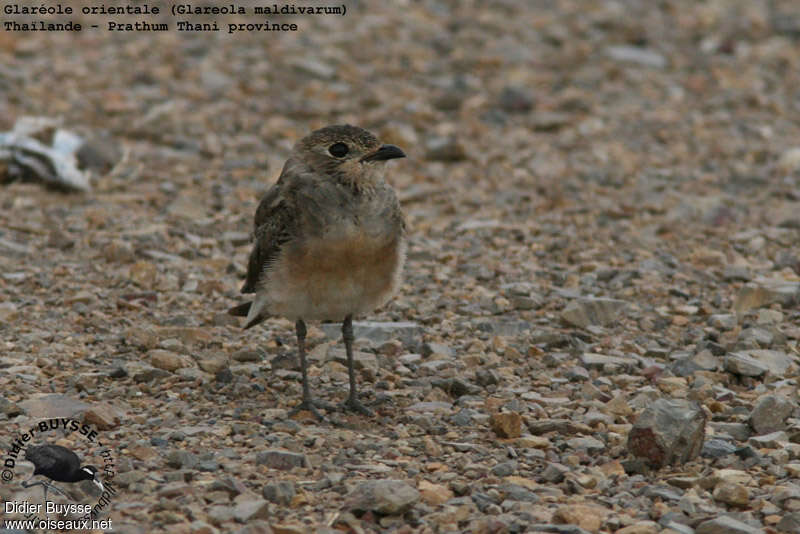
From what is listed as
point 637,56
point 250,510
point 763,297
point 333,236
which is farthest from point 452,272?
point 637,56

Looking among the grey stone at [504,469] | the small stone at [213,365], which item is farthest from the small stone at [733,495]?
the small stone at [213,365]

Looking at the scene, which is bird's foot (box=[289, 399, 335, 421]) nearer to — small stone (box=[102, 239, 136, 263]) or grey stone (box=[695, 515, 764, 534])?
grey stone (box=[695, 515, 764, 534])

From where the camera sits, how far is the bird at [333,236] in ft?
21.4

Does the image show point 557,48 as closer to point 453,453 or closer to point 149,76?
point 149,76

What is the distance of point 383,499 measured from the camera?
5363mm

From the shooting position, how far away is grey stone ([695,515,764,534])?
17.4 ft

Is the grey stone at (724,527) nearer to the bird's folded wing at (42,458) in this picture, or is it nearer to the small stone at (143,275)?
the bird's folded wing at (42,458)

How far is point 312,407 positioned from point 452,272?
2.60m

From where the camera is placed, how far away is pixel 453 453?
20.2 ft

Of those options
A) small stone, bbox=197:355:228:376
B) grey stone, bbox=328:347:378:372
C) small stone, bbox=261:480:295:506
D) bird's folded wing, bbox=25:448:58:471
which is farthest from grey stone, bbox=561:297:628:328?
bird's folded wing, bbox=25:448:58:471

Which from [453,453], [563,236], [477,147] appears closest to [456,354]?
[453,453]

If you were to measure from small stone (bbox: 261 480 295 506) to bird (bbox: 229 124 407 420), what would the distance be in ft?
3.78

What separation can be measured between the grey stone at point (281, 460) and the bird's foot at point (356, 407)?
0.86 m

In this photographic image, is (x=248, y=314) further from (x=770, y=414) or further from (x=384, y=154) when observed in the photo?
(x=770, y=414)
